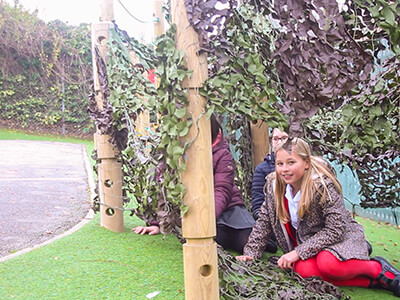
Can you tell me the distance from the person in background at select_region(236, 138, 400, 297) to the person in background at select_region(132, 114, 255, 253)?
67 cm

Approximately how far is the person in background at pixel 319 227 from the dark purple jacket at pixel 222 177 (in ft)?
2.21

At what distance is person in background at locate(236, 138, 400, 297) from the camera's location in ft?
9.23

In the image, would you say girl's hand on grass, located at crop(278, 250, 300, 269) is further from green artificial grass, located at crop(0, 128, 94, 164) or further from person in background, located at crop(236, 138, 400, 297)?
green artificial grass, located at crop(0, 128, 94, 164)

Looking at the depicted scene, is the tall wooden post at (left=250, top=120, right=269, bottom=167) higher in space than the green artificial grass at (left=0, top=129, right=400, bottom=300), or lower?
higher

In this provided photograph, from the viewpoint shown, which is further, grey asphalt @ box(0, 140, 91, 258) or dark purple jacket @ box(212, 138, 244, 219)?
grey asphalt @ box(0, 140, 91, 258)

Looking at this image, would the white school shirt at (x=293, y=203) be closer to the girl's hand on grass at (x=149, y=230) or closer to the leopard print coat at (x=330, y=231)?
the leopard print coat at (x=330, y=231)


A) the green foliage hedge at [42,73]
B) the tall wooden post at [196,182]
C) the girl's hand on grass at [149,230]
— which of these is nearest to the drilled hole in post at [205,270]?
the tall wooden post at [196,182]

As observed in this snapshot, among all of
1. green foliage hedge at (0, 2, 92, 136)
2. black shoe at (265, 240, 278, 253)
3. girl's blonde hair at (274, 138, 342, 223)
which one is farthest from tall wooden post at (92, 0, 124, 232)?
green foliage hedge at (0, 2, 92, 136)

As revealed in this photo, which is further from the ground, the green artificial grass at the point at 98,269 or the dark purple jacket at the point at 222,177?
the dark purple jacket at the point at 222,177

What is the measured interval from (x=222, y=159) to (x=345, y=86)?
76.2 inches

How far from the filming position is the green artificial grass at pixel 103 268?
2734mm

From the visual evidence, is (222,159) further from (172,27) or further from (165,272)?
(172,27)

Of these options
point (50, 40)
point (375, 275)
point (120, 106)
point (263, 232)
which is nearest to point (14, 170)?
point (120, 106)

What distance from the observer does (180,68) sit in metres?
1.96
